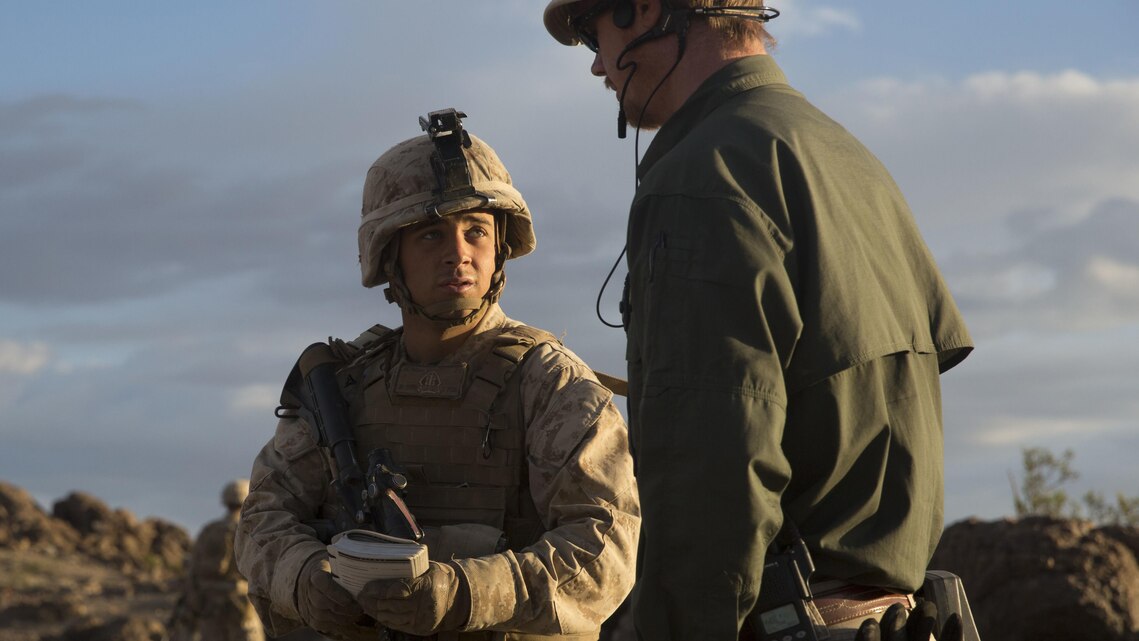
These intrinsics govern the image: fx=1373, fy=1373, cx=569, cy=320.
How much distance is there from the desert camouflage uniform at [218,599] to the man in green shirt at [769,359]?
929cm

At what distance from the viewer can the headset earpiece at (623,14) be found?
10.3ft

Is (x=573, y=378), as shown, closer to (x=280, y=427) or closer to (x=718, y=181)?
(x=280, y=427)

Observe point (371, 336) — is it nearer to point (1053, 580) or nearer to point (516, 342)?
point (516, 342)

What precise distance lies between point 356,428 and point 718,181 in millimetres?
2052

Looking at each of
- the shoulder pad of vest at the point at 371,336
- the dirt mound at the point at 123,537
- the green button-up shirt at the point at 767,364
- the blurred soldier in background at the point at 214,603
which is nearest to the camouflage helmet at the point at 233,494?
the blurred soldier in background at the point at 214,603

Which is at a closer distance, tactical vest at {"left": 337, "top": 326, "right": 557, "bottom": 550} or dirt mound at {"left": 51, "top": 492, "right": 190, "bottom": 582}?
tactical vest at {"left": 337, "top": 326, "right": 557, "bottom": 550}

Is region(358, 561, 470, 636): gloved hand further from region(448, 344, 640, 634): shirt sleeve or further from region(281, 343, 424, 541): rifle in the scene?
region(281, 343, 424, 541): rifle

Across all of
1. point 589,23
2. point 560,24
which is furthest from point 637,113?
point 560,24

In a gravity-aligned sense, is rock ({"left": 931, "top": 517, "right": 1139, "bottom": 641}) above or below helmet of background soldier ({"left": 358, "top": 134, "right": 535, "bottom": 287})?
below

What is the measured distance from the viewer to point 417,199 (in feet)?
14.2

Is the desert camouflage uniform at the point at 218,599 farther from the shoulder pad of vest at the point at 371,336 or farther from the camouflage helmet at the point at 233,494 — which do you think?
the shoulder pad of vest at the point at 371,336

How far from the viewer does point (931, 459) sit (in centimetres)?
285

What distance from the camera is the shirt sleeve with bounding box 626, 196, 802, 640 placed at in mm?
2420

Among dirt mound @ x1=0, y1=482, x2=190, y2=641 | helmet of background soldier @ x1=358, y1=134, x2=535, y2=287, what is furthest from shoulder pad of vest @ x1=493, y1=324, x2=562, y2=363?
dirt mound @ x1=0, y1=482, x2=190, y2=641
